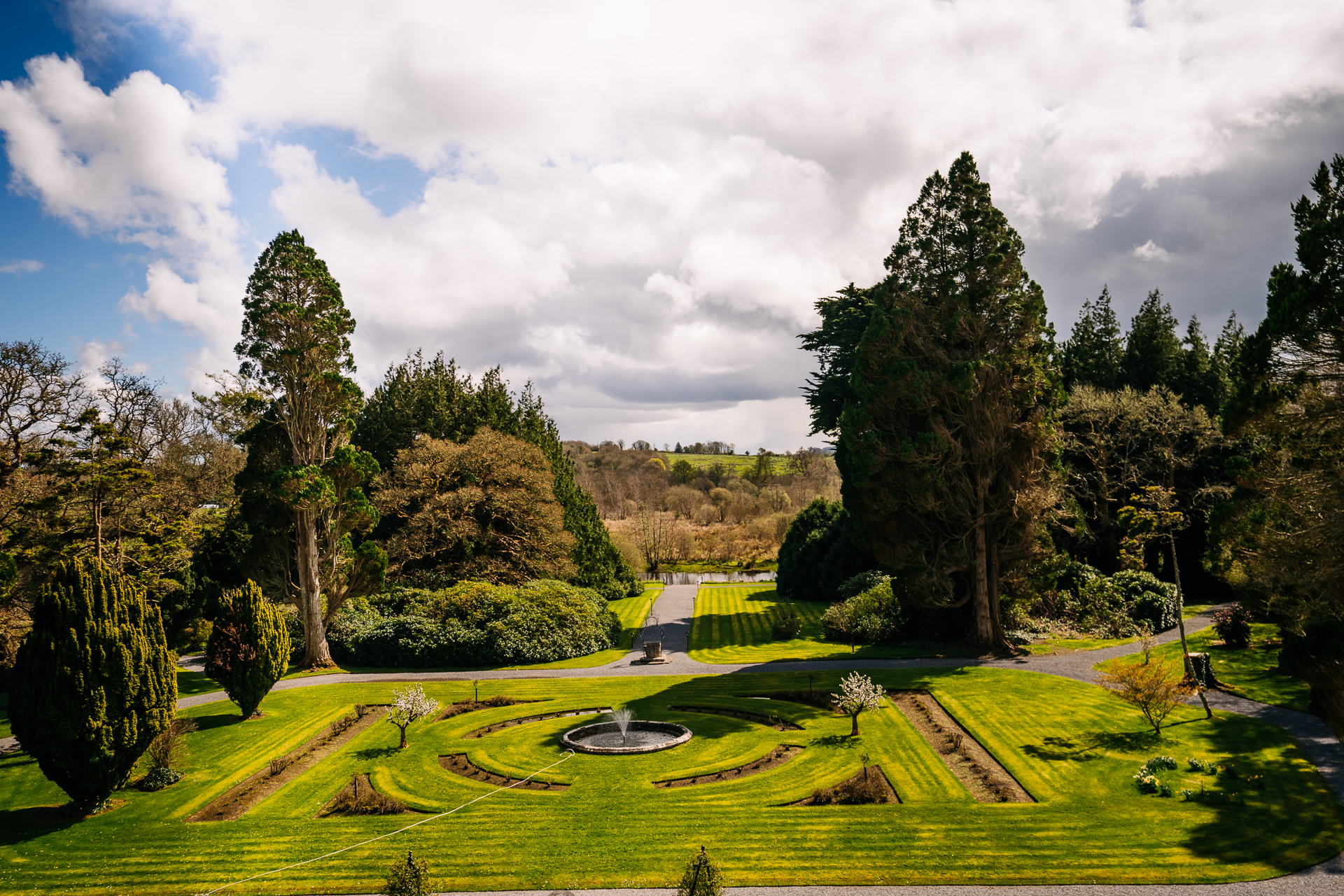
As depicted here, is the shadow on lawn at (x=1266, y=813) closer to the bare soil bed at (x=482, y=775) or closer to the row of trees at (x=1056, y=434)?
the row of trees at (x=1056, y=434)

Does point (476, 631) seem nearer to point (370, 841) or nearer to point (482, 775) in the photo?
point (482, 775)

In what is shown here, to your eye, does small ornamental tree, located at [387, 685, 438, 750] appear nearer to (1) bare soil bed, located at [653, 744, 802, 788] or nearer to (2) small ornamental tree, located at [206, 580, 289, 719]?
(2) small ornamental tree, located at [206, 580, 289, 719]

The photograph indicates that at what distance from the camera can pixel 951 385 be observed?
1120 inches

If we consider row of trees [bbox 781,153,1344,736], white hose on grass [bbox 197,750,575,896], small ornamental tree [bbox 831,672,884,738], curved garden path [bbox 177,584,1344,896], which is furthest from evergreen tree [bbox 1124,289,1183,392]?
white hose on grass [bbox 197,750,575,896]

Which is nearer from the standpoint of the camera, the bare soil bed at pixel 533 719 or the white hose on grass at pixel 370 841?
the white hose on grass at pixel 370 841

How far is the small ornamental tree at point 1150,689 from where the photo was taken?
1809 cm

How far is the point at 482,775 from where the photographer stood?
18.2 metres

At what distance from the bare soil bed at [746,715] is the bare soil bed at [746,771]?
2017 millimetres

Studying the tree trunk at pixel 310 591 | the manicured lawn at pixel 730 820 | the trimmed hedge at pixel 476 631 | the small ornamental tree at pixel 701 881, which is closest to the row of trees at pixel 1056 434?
the manicured lawn at pixel 730 820

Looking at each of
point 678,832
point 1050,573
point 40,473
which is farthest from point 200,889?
point 1050,573

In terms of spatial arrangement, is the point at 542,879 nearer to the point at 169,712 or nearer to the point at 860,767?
the point at 860,767

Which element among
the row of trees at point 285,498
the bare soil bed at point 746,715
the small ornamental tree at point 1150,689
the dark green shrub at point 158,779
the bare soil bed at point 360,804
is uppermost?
the row of trees at point 285,498

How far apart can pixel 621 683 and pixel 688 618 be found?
1618cm

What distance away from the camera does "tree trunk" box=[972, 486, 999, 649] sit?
2933cm
